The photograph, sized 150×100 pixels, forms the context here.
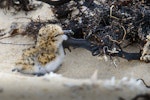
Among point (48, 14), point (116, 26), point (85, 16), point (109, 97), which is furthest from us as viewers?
point (48, 14)

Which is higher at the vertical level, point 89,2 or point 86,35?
point 89,2

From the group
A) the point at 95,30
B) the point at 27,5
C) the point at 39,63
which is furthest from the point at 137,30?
the point at 27,5

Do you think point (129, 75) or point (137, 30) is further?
point (137, 30)

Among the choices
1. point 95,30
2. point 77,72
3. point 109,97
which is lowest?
point 77,72

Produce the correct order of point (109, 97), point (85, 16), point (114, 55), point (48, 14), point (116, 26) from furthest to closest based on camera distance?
point (48, 14) < point (85, 16) < point (116, 26) < point (114, 55) < point (109, 97)

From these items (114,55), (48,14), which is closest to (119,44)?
(114,55)

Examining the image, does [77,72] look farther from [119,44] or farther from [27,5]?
[27,5]
